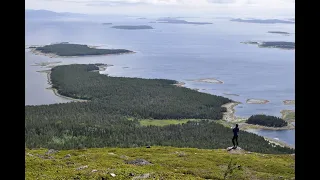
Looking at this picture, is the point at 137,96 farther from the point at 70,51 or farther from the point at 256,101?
the point at 70,51

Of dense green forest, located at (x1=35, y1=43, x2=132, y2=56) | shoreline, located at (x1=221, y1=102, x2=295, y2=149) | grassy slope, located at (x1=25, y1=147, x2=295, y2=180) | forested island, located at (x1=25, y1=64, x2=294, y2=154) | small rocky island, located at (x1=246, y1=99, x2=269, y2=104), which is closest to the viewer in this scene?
grassy slope, located at (x1=25, y1=147, x2=295, y2=180)

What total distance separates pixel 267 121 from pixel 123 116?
2953 cm

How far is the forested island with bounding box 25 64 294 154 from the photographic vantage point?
57.0 metres

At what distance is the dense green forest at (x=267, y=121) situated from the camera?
73.2m

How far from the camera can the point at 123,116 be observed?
275 feet

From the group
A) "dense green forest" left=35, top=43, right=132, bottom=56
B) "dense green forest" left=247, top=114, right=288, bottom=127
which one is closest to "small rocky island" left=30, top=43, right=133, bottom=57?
"dense green forest" left=35, top=43, right=132, bottom=56

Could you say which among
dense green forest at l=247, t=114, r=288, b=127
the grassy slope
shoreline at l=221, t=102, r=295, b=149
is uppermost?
the grassy slope

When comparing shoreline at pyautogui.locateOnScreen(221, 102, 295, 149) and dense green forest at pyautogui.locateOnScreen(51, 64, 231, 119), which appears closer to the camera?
shoreline at pyautogui.locateOnScreen(221, 102, 295, 149)

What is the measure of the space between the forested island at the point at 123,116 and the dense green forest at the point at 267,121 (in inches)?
311

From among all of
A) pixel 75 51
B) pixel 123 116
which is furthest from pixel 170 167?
pixel 75 51

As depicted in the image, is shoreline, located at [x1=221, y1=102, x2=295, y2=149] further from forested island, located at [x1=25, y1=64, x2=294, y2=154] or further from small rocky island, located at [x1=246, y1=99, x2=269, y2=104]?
small rocky island, located at [x1=246, y1=99, x2=269, y2=104]

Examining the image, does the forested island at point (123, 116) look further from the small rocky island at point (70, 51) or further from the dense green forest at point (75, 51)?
the dense green forest at point (75, 51)

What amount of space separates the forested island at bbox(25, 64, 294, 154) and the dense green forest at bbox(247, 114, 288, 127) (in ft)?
25.9
